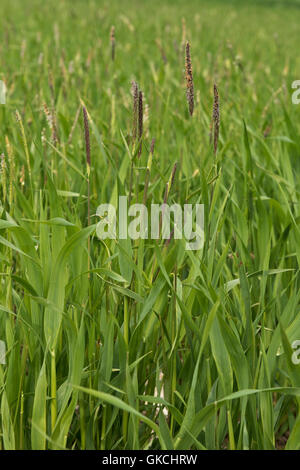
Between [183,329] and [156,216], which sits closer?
[183,329]

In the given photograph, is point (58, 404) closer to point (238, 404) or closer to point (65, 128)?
point (238, 404)

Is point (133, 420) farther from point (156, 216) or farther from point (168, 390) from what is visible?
point (156, 216)

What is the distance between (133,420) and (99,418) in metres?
0.16

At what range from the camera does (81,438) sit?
3.17 feet

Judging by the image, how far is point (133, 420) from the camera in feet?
2.89

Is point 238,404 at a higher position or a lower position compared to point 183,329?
lower

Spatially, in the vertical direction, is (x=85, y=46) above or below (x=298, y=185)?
above

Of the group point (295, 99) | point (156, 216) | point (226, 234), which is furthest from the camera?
point (295, 99)

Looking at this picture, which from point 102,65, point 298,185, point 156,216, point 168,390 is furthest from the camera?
point 102,65

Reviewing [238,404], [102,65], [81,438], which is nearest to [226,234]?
[238,404]

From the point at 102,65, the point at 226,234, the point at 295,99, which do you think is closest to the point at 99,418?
the point at 226,234

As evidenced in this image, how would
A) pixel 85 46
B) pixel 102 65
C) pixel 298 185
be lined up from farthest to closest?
pixel 85 46
pixel 102 65
pixel 298 185

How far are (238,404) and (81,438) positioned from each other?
0.28 m

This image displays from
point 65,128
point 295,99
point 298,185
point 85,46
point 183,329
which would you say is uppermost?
point 85,46
